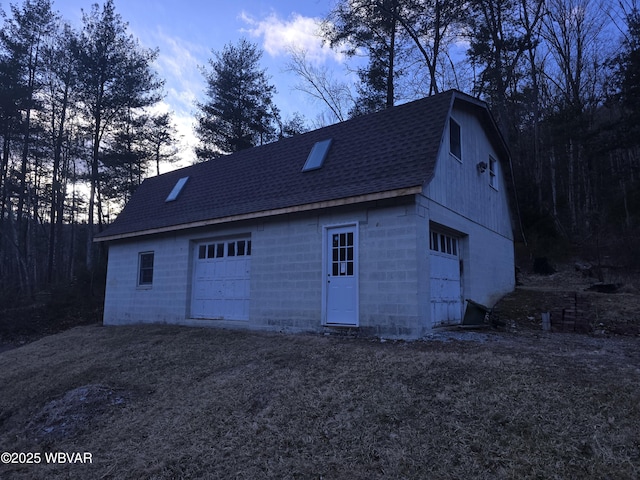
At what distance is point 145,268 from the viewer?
13.1 metres

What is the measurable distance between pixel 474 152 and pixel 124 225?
11152 mm

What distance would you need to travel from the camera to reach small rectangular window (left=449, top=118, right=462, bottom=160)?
9.82 metres

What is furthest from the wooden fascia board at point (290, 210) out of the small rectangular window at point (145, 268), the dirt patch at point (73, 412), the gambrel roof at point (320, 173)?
the dirt patch at point (73, 412)

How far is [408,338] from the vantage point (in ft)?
24.3

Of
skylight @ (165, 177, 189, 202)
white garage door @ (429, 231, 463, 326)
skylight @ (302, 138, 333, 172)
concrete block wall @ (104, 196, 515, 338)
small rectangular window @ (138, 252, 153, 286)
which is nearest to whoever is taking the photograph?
concrete block wall @ (104, 196, 515, 338)

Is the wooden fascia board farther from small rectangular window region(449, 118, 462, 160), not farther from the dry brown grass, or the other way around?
small rectangular window region(449, 118, 462, 160)

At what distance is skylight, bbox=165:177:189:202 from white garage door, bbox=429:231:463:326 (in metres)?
8.56

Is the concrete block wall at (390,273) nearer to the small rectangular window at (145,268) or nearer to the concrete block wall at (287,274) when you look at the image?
the concrete block wall at (287,274)

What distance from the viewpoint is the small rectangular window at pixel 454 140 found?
9.82 metres

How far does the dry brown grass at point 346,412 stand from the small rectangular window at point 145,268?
216 inches

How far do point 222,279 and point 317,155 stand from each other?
4.09 m

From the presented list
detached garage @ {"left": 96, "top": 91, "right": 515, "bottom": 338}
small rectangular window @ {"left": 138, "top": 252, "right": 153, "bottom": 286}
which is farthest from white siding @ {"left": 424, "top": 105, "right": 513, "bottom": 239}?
small rectangular window @ {"left": 138, "top": 252, "right": 153, "bottom": 286}

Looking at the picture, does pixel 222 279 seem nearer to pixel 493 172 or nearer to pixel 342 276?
pixel 342 276

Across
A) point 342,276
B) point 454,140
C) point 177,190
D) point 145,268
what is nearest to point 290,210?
point 342,276
